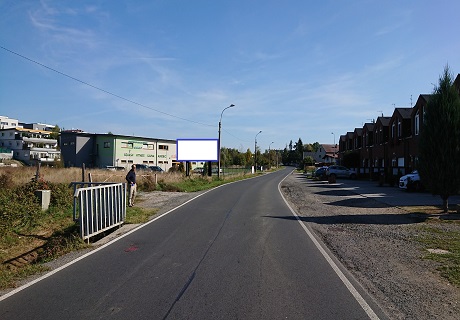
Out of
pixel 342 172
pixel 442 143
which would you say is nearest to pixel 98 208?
pixel 442 143

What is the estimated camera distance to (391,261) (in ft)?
25.9

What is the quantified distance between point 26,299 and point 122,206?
7376 millimetres

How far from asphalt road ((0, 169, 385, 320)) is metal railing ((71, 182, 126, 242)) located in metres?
0.87

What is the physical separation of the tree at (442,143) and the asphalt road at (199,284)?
23.5 feet

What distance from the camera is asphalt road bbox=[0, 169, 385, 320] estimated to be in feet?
16.4

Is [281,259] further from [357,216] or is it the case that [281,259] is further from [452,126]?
[452,126]

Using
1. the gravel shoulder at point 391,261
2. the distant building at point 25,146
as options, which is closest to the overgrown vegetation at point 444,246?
the gravel shoulder at point 391,261

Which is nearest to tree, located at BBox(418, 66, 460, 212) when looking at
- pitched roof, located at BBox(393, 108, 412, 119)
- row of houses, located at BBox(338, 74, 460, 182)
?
row of houses, located at BBox(338, 74, 460, 182)

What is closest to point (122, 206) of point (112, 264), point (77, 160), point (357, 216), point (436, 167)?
point (112, 264)

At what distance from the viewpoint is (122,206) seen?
12.9m

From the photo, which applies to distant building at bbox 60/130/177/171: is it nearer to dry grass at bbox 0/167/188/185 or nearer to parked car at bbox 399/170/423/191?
dry grass at bbox 0/167/188/185

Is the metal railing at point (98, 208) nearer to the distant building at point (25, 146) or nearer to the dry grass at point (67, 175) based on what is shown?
the dry grass at point (67, 175)

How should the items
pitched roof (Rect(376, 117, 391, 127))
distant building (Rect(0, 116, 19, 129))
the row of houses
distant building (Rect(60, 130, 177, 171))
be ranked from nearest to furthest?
the row of houses, pitched roof (Rect(376, 117, 391, 127)), distant building (Rect(60, 130, 177, 171)), distant building (Rect(0, 116, 19, 129))

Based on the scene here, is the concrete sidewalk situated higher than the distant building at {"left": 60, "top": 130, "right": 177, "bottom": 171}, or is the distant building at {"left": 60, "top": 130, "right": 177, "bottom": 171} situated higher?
the distant building at {"left": 60, "top": 130, "right": 177, "bottom": 171}
